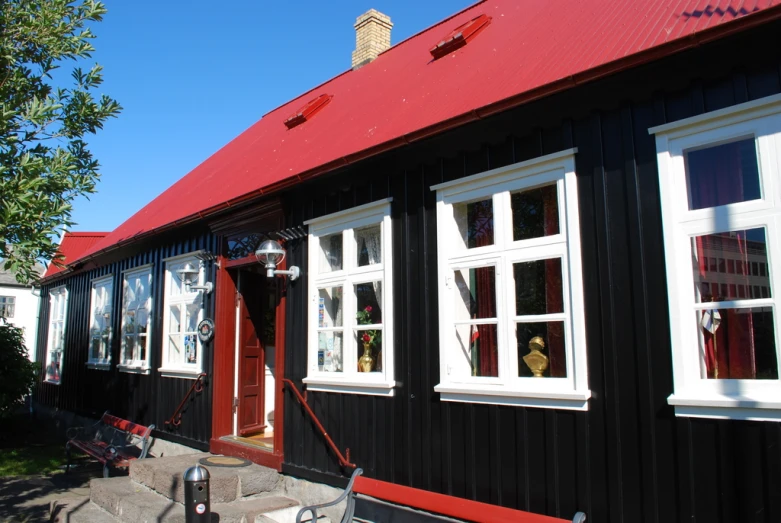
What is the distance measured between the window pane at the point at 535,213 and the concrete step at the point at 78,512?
204 inches

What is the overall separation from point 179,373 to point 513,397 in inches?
257

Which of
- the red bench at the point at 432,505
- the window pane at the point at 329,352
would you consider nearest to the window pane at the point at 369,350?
the window pane at the point at 329,352

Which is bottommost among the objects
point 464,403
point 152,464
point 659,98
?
point 152,464

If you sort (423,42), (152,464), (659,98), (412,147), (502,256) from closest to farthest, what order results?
(659,98)
(502,256)
(412,147)
(152,464)
(423,42)

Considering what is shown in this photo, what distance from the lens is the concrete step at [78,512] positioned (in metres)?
7.00

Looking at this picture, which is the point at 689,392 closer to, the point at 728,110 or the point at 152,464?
the point at 728,110

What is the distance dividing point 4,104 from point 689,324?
638cm

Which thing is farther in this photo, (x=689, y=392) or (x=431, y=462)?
(x=431, y=462)

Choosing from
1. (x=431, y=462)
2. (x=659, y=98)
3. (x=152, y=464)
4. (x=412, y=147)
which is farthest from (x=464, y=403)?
(x=152, y=464)

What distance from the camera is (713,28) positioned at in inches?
157

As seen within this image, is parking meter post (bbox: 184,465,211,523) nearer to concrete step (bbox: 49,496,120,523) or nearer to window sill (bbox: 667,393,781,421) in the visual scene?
concrete step (bbox: 49,496,120,523)

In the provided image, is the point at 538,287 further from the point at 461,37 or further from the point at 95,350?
the point at 95,350

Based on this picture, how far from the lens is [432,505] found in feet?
18.1

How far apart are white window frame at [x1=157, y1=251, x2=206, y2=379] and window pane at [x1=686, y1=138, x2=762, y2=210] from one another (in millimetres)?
7208
